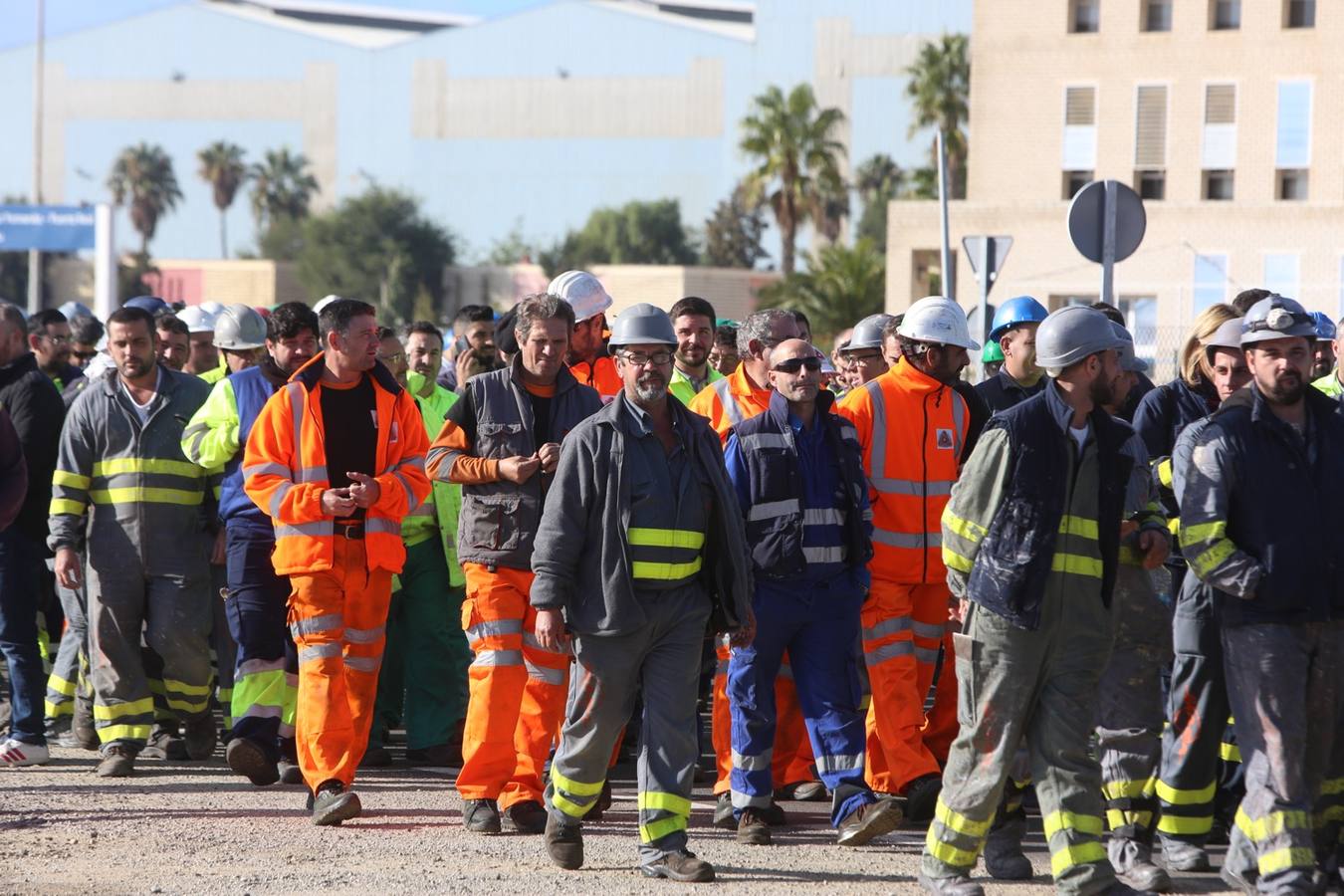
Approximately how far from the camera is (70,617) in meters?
9.98

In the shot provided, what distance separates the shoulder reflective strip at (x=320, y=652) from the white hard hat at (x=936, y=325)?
2860 millimetres

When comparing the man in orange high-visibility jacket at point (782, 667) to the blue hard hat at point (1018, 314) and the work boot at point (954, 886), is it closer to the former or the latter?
the blue hard hat at point (1018, 314)

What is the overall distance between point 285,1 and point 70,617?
400ft

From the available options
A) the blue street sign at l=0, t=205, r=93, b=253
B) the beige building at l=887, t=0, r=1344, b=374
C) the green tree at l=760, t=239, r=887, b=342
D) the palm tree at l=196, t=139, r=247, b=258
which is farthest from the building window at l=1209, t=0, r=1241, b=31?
the palm tree at l=196, t=139, r=247, b=258

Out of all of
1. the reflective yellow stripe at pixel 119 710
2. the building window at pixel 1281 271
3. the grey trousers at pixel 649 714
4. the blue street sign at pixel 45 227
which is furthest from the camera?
the blue street sign at pixel 45 227

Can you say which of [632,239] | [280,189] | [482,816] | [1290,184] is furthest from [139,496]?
[280,189]

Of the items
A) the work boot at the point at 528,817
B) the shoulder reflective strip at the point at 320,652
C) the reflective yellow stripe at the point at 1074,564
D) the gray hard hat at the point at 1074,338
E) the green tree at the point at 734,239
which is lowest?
the work boot at the point at 528,817

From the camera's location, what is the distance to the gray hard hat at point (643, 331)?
22.9 feet

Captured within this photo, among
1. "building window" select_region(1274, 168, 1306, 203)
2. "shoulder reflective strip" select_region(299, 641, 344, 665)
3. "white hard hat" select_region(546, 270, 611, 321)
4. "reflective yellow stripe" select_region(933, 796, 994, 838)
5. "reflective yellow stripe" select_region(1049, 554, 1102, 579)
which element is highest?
"building window" select_region(1274, 168, 1306, 203)

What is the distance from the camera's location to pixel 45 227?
1914 inches

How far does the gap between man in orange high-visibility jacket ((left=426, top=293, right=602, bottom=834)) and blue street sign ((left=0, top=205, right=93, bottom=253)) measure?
4282cm

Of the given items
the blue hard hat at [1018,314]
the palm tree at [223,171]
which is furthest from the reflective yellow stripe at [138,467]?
the palm tree at [223,171]

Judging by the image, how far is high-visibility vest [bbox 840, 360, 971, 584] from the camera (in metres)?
7.98

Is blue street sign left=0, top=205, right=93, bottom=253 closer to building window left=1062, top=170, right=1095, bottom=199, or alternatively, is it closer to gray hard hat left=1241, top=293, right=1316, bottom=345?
building window left=1062, top=170, right=1095, bottom=199
